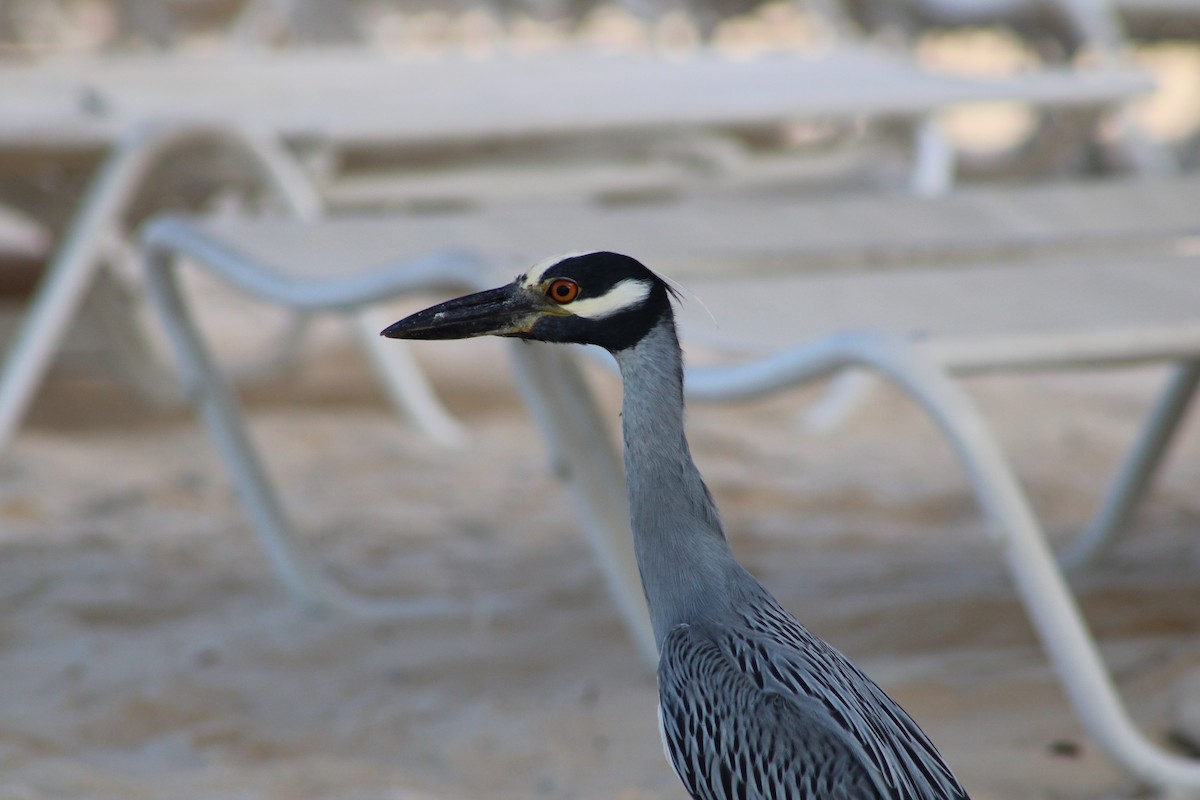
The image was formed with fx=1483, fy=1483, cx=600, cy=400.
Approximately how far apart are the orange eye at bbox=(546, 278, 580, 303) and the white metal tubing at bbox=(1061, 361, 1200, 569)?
1.67m

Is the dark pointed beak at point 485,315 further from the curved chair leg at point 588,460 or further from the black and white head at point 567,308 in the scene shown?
the curved chair leg at point 588,460

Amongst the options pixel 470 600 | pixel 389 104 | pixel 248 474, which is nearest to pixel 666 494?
pixel 470 600

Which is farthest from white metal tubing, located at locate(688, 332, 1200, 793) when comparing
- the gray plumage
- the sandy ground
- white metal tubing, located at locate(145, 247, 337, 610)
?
white metal tubing, located at locate(145, 247, 337, 610)

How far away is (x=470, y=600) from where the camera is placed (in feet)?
9.25

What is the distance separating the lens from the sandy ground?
2.05 meters

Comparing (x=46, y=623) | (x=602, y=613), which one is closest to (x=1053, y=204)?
(x=602, y=613)

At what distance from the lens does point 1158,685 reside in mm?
2156

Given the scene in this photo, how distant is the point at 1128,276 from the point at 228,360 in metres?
3.12

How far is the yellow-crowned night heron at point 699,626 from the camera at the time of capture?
1.28m

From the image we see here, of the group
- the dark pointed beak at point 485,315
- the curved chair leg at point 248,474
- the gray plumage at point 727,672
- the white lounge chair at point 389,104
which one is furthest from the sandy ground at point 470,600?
the dark pointed beak at point 485,315

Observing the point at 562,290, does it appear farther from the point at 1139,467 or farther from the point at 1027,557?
the point at 1139,467

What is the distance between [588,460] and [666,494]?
93 centimetres

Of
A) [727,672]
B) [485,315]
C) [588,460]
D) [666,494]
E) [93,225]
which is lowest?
[727,672]

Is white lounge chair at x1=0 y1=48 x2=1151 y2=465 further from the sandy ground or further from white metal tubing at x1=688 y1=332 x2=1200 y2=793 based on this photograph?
white metal tubing at x1=688 y1=332 x2=1200 y2=793
